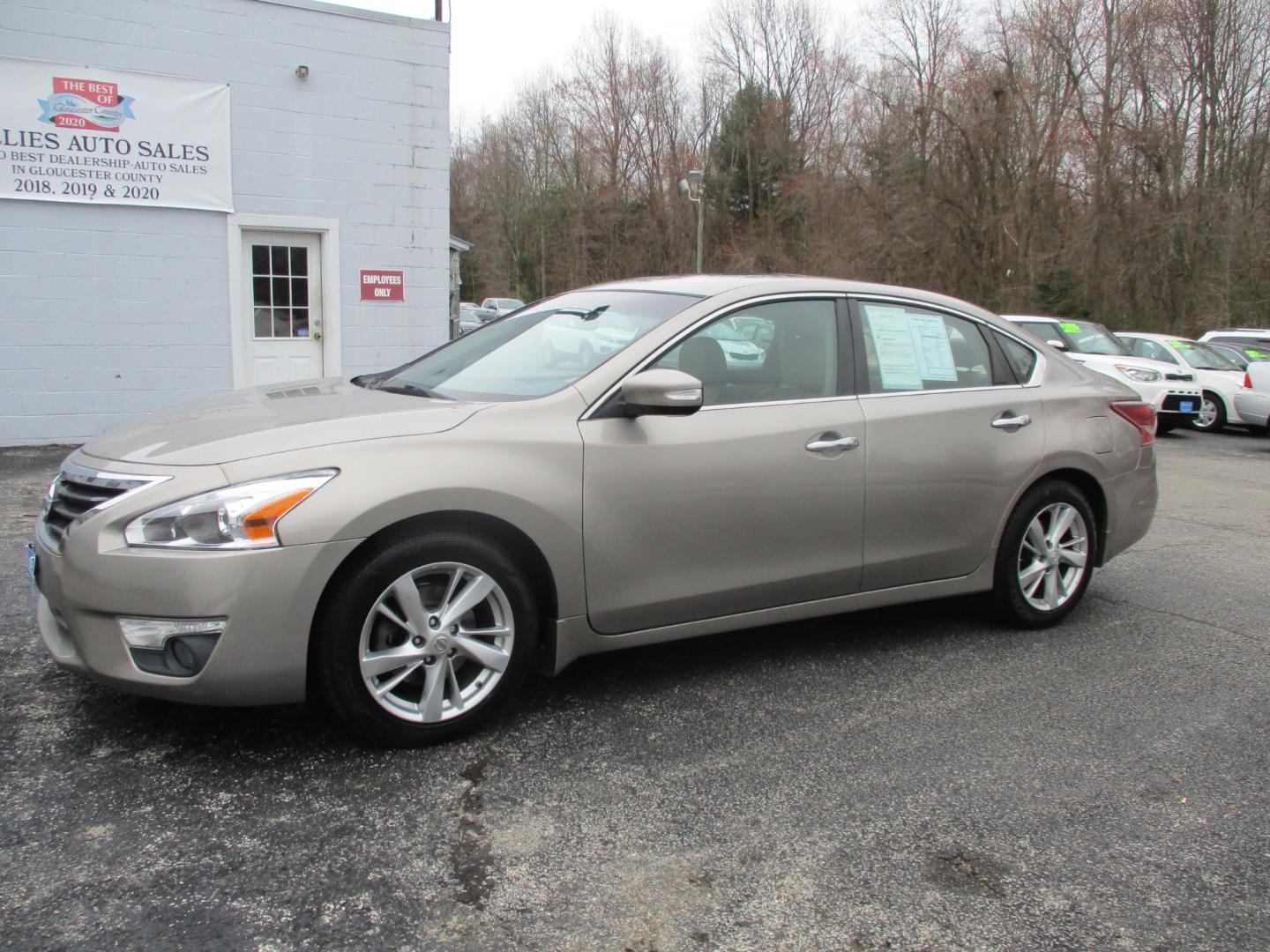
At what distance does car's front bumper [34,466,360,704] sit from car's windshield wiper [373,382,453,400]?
90cm

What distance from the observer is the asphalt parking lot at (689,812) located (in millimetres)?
2352

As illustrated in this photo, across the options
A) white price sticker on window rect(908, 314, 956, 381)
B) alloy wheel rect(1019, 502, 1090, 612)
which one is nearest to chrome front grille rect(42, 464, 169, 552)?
white price sticker on window rect(908, 314, 956, 381)

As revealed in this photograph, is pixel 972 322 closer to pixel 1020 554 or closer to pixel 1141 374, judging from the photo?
pixel 1020 554

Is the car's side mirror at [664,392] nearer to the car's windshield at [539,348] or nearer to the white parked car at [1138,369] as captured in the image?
the car's windshield at [539,348]

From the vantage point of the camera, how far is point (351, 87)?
1070 cm

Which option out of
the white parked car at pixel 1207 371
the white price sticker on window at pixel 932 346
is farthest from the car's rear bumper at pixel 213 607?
the white parked car at pixel 1207 371

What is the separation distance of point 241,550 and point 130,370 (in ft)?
27.8

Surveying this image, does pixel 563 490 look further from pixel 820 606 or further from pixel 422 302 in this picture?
pixel 422 302

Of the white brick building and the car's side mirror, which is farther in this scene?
the white brick building

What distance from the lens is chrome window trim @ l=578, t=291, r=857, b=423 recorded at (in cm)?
348

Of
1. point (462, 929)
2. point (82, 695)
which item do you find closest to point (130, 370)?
point (82, 695)

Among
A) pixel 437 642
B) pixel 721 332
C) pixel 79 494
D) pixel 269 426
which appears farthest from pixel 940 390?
pixel 79 494

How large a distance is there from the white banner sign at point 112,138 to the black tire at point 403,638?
8545 mm

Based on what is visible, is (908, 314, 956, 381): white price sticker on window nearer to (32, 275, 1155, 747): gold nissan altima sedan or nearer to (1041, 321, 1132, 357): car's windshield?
(32, 275, 1155, 747): gold nissan altima sedan
